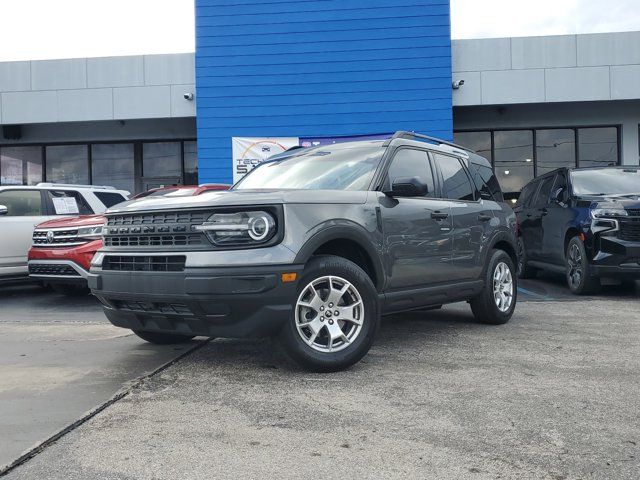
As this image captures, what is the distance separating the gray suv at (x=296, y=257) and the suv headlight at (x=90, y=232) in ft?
10.6

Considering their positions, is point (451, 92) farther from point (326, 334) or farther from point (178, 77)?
point (326, 334)

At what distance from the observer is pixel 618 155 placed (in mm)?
15602

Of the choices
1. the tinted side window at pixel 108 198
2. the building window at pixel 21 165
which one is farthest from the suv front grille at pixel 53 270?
the building window at pixel 21 165

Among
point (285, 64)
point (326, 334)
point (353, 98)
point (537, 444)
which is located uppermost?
point (285, 64)

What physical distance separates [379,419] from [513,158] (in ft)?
46.1

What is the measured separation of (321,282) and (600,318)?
404 cm

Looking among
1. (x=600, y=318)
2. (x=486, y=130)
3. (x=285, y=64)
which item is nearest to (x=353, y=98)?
(x=285, y=64)

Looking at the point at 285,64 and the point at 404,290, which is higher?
the point at 285,64

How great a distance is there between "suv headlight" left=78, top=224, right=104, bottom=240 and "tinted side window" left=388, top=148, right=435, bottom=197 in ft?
15.0

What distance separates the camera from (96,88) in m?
14.9

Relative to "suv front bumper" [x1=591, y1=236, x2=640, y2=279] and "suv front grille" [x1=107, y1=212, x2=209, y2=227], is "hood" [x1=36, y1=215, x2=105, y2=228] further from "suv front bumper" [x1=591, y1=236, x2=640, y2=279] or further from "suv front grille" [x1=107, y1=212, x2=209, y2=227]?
"suv front bumper" [x1=591, y1=236, x2=640, y2=279]

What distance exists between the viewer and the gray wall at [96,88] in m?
14.7

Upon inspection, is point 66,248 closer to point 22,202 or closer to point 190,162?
point 22,202

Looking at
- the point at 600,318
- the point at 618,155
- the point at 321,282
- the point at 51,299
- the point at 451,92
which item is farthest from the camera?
the point at 618,155
